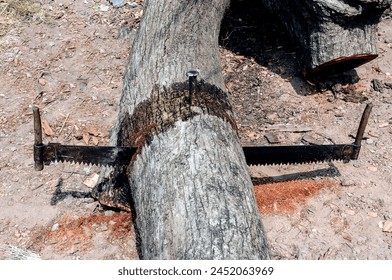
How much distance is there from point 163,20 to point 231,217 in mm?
2247

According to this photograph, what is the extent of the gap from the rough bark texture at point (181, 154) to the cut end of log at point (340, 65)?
45.1 inches

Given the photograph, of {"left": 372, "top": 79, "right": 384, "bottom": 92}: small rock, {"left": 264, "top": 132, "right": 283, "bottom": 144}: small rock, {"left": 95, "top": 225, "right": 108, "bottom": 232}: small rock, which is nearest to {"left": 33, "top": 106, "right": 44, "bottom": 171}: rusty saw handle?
{"left": 95, "top": 225, "right": 108, "bottom": 232}: small rock

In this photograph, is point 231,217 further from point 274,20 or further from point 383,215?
point 274,20

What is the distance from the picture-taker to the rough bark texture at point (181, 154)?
2.76 m

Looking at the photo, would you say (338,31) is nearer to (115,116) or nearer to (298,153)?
(298,153)

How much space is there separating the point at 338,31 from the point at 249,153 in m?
1.71

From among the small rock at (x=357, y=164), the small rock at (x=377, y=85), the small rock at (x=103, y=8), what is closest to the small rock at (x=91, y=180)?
the small rock at (x=357, y=164)

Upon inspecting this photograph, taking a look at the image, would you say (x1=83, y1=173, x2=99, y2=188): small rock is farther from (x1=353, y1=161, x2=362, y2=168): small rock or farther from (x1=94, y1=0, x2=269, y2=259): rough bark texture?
(x1=353, y1=161, x2=362, y2=168): small rock

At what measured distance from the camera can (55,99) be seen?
4934mm

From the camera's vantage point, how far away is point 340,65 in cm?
487

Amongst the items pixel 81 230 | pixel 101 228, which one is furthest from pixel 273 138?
pixel 81 230

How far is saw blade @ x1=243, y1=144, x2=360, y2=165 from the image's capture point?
3.72 meters

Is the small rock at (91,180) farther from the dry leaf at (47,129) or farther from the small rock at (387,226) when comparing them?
the small rock at (387,226)
